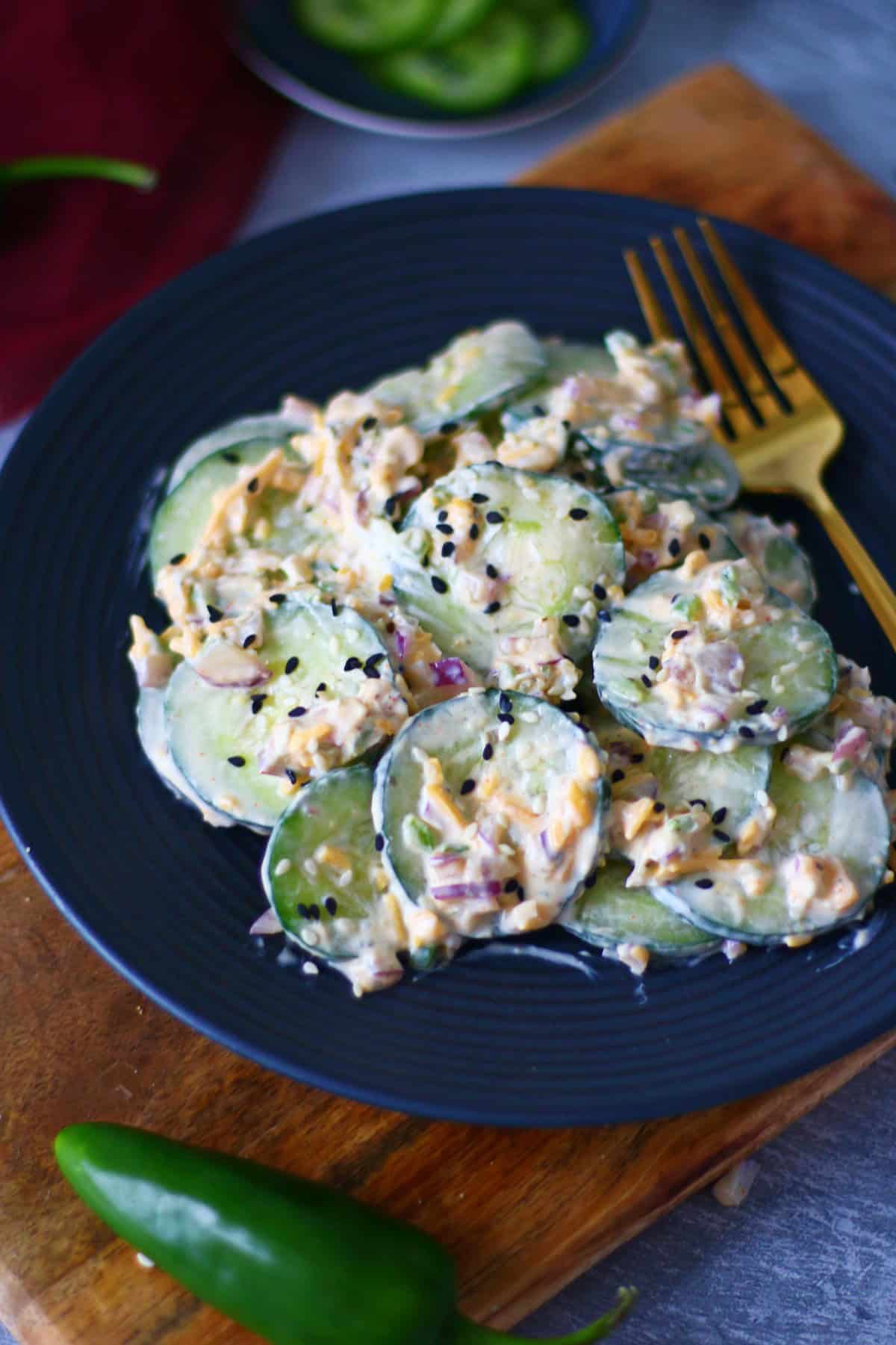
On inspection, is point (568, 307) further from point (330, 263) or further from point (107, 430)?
point (107, 430)

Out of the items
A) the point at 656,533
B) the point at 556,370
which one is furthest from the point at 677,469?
the point at 556,370

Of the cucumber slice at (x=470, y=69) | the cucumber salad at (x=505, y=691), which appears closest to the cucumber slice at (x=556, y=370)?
the cucumber salad at (x=505, y=691)

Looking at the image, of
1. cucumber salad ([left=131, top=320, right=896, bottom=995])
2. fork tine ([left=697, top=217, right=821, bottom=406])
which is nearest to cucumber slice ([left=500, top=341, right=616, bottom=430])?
cucumber salad ([left=131, top=320, right=896, bottom=995])

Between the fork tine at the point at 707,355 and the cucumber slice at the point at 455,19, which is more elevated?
the cucumber slice at the point at 455,19

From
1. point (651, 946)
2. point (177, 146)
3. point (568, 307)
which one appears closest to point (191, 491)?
point (568, 307)

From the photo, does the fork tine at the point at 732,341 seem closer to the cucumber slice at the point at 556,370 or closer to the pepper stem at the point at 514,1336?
the cucumber slice at the point at 556,370

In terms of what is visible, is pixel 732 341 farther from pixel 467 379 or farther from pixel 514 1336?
pixel 514 1336
